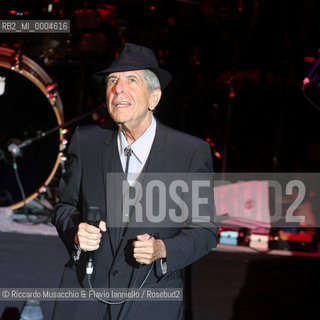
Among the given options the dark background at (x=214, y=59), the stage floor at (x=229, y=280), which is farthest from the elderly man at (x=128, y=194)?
the dark background at (x=214, y=59)

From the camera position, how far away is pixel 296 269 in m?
4.29

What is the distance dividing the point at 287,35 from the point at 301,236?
10.4 ft

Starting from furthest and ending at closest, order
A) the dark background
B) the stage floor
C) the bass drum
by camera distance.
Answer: the dark background < the bass drum < the stage floor

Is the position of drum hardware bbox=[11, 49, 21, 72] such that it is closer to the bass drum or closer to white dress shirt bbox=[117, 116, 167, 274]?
the bass drum

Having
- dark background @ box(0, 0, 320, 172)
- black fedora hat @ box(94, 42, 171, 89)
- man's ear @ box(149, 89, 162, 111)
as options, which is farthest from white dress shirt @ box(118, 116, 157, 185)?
dark background @ box(0, 0, 320, 172)

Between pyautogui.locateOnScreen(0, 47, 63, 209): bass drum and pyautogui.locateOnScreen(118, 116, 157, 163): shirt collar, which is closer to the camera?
pyautogui.locateOnScreen(118, 116, 157, 163): shirt collar

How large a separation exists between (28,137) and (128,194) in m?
3.19

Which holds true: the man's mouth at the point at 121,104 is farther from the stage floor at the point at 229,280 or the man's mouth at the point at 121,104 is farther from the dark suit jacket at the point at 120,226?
the stage floor at the point at 229,280

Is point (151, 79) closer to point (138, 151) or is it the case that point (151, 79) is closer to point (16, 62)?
point (138, 151)

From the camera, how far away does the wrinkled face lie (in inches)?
96.7

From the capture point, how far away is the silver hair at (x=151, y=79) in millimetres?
2570

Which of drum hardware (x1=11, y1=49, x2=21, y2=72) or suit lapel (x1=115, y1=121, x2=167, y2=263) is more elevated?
drum hardware (x1=11, y1=49, x2=21, y2=72)

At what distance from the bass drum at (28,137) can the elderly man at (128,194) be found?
8.88 ft

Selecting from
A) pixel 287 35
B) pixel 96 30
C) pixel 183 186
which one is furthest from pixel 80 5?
pixel 183 186
